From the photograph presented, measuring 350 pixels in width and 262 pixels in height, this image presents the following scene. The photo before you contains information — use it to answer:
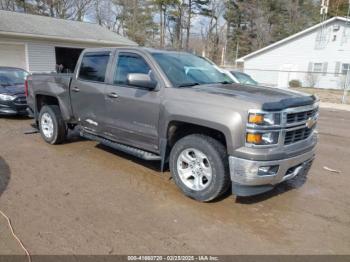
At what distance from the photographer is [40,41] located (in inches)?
771

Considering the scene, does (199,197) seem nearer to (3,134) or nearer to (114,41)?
(3,134)

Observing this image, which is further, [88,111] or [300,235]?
[88,111]

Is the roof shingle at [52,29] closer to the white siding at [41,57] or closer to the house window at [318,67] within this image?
the white siding at [41,57]

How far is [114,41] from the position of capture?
23594 millimetres

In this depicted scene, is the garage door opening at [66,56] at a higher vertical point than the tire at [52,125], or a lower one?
higher

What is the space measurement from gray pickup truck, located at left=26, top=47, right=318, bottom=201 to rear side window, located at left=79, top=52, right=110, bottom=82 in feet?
0.06

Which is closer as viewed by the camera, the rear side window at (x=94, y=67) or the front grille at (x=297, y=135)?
the front grille at (x=297, y=135)

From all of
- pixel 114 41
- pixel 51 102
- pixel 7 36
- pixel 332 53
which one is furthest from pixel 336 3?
pixel 51 102

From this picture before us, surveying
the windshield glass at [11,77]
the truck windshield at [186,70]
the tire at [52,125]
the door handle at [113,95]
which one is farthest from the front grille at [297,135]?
the windshield glass at [11,77]

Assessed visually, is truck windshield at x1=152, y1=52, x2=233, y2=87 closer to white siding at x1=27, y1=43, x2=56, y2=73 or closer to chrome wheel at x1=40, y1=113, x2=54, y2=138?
chrome wheel at x1=40, y1=113, x2=54, y2=138

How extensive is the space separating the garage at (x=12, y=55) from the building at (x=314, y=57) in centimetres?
1809

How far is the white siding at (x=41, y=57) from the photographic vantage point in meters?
19.2

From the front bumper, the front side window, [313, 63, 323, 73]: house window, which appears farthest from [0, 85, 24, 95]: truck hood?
[313, 63, 323, 73]: house window

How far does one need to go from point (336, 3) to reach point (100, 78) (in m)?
45.2
